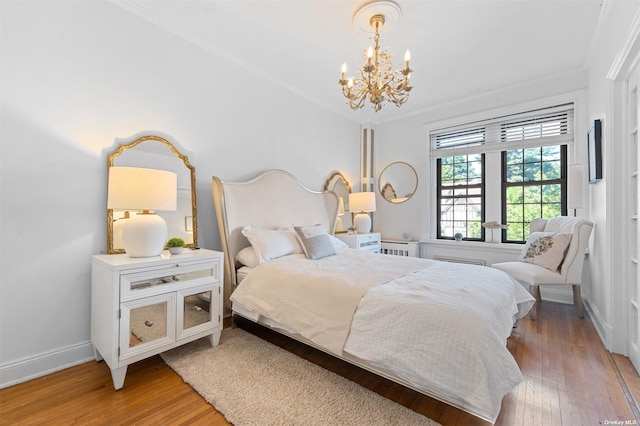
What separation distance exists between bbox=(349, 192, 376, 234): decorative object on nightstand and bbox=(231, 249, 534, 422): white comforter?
1.91 m

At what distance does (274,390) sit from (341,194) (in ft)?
10.3

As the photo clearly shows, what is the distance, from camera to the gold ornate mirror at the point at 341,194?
4324mm

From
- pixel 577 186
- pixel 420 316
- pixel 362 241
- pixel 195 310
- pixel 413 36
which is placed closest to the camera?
pixel 420 316

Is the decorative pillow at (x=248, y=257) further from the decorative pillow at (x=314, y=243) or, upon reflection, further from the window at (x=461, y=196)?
the window at (x=461, y=196)

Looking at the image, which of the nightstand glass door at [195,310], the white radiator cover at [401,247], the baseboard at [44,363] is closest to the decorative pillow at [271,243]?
the nightstand glass door at [195,310]

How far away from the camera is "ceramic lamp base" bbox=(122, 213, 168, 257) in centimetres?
196

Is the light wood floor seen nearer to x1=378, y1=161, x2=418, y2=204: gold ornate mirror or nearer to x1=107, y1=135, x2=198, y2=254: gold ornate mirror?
x1=107, y1=135, x2=198, y2=254: gold ornate mirror

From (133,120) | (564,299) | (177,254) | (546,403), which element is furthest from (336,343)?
(564,299)

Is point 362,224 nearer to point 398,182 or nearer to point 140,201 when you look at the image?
point 398,182

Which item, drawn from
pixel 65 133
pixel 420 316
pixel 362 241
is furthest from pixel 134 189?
pixel 362 241

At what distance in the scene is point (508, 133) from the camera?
12.7 ft

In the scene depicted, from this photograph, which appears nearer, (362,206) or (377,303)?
(377,303)

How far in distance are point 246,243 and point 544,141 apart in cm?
385

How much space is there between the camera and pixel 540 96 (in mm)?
3518
